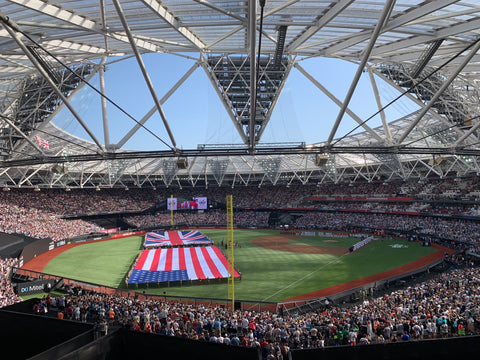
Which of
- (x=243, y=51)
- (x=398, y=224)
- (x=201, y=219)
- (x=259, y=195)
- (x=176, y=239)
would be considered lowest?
(x=176, y=239)

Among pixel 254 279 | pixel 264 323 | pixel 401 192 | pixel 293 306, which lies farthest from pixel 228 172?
pixel 264 323

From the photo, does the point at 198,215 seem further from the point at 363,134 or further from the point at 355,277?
the point at 355,277

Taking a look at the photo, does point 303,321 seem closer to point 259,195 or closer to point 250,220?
point 250,220

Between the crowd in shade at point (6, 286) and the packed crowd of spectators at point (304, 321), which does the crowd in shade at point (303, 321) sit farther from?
the crowd in shade at point (6, 286)

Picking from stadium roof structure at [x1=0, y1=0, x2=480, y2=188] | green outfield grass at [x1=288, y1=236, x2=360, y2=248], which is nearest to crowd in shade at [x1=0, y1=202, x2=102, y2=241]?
stadium roof structure at [x1=0, y1=0, x2=480, y2=188]

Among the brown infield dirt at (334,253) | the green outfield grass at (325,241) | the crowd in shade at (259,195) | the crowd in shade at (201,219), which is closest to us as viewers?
the brown infield dirt at (334,253)

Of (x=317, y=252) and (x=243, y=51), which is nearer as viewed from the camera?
(x=243, y=51)

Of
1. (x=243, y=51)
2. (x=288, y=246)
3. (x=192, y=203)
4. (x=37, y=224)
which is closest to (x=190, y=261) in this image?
(x=288, y=246)

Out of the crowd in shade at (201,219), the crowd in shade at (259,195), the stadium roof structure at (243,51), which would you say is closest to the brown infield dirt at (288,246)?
the crowd in shade at (201,219)
